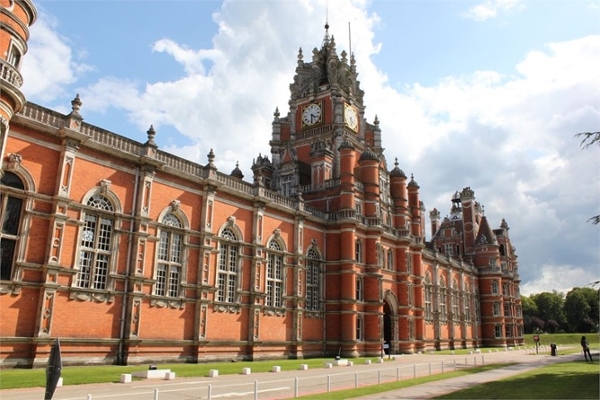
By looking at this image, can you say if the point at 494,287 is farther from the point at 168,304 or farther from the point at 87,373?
the point at 87,373

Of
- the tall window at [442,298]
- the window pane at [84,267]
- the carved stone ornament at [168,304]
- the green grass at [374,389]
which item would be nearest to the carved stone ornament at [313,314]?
the carved stone ornament at [168,304]

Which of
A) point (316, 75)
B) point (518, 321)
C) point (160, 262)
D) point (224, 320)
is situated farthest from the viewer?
point (518, 321)

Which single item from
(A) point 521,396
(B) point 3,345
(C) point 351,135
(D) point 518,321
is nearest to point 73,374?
(B) point 3,345

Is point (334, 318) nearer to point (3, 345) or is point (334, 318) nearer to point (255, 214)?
point (255, 214)

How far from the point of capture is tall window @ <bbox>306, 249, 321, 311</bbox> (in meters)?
42.1

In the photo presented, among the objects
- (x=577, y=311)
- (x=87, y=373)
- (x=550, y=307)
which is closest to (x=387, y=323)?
(x=87, y=373)

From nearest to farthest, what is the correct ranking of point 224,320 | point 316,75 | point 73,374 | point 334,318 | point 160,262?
point 73,374, point 160,262, point 224,320, point 334,318, point 316,75

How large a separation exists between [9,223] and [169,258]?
9477mm

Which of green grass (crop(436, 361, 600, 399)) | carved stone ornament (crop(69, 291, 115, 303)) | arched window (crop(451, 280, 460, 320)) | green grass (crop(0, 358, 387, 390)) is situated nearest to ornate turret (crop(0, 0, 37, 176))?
carved stone ornament (crop(69, 291, 115, 303))

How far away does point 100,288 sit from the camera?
85.6 ft

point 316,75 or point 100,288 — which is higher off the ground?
point 316,75

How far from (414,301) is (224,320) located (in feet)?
91.3

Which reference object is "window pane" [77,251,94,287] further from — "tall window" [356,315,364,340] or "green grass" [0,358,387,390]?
"tall window" [356,315,364,340]

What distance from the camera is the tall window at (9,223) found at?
73.0 ft
